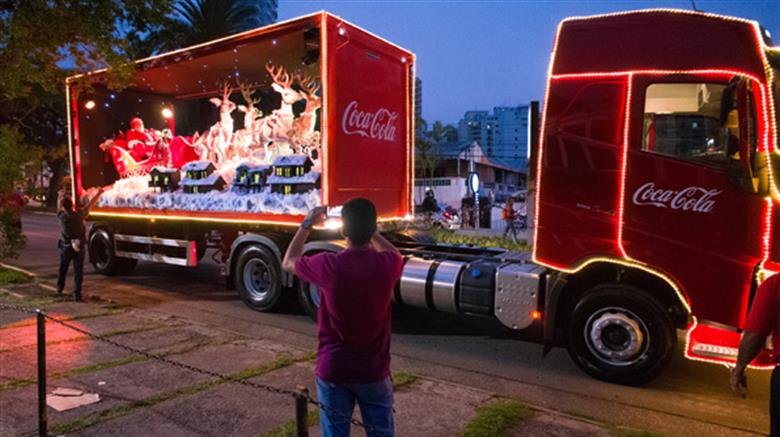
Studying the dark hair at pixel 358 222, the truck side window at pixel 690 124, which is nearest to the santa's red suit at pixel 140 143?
the truck side window at pixel 690 124

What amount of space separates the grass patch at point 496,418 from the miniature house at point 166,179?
23.2ft

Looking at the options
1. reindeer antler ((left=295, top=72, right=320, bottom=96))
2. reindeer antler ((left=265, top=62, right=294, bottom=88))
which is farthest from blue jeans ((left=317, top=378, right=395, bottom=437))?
reindeer antler ((left=265, top=62, right=294, bottom=88))

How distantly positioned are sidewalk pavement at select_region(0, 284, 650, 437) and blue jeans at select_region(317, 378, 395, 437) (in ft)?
4.83

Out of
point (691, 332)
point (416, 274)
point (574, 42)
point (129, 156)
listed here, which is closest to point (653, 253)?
point (691, 332)

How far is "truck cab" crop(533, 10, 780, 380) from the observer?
4.39 m

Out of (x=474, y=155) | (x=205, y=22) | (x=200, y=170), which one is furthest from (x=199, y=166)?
(x=474, y=155)

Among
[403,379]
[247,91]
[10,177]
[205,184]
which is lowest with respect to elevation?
[403,379]

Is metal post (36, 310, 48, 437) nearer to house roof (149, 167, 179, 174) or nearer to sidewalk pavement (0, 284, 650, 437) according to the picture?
sidewalk pavement (0, 284, 650, 437)

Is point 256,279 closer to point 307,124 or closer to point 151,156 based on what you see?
point 307,124

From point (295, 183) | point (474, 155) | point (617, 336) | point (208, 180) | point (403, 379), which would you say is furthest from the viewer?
point (474, 155)

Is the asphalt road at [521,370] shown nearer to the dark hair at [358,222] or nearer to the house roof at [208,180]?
the house roof at [208,180]

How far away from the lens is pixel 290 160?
7512 mm

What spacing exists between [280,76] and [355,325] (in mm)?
6781

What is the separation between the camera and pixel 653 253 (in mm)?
4816
